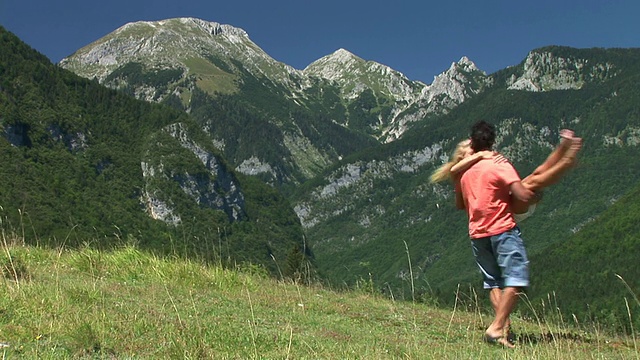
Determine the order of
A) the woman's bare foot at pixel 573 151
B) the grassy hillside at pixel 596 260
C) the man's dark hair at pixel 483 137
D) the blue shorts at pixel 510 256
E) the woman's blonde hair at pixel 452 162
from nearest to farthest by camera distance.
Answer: the woman's bare foot at pixel 573 151 → the blue shorts at pixel 510 256 → the man's dark hair at pixel 483 137 → the woman's blonde hair at pixel 452 162 → the grassy hillside at pixel 596 260

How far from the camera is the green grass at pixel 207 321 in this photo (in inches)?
192

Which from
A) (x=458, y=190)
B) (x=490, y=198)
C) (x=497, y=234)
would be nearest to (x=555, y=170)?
(x=490, y=198)

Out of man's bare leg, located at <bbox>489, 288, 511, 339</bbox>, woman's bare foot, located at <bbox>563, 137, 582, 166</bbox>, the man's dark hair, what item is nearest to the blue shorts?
man's bare leg, located at <bbox>489, 288, 511, 339</bbox>

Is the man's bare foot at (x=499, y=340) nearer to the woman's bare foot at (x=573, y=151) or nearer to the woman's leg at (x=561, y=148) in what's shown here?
the woman's leg at (x=561, y=148)

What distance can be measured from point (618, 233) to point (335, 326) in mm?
172648

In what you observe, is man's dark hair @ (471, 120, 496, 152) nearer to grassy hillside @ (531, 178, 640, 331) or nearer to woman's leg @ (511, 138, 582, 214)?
woman's leg @ (511, 138, 582, 214)

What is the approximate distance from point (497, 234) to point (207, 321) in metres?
3.04

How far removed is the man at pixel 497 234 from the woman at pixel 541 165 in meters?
0.08

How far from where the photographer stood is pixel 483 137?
6.72 metres

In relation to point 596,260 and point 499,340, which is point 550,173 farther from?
point 596,260

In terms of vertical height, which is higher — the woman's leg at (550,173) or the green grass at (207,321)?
the woman's leg at (550,173)

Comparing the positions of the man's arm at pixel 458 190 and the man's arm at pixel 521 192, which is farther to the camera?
the man's arm at pixel 458 190

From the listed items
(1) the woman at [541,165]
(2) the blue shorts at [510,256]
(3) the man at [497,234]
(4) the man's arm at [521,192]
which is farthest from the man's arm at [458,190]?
(4) the man's arm at [521,192]

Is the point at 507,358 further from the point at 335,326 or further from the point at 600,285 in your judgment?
the point at 600,285
